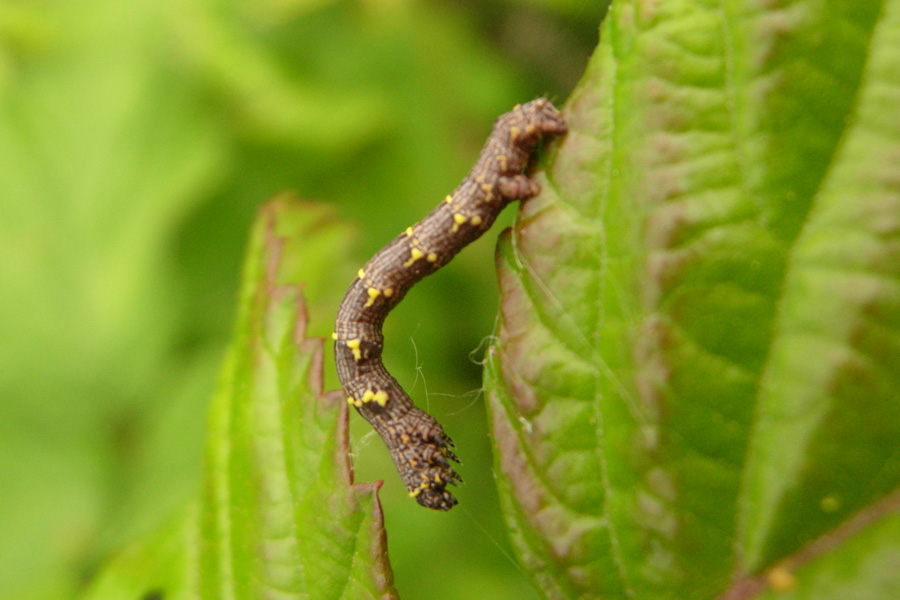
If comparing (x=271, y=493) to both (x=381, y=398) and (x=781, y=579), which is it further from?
(x=781, y=579)

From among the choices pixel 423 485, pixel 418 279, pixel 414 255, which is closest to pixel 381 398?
pixel 423 485

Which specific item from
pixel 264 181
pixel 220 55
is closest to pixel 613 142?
pixel 220 55

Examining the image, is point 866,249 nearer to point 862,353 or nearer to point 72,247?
point 862,353

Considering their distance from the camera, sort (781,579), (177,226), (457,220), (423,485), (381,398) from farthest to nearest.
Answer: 1. (177,226)
2. (381,398)
3. (423,485)
4. (457,220)
5. (781,579)

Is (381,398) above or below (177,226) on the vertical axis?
below

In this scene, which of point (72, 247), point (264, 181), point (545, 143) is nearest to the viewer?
point (545, 143)

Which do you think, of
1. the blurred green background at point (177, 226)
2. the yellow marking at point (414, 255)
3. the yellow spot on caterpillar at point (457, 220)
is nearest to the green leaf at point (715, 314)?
the yellow spot on caterpillar at point (457, 220)
